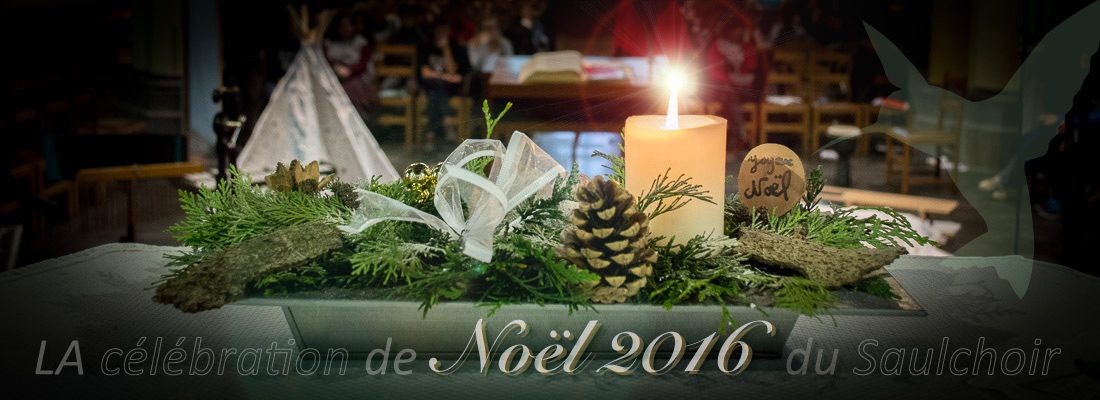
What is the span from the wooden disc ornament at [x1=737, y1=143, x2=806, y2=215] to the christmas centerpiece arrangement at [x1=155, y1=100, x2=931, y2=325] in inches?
1.0

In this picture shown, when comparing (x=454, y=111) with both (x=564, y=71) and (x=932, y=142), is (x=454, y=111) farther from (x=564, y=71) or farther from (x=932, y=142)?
(x=932, y=142)

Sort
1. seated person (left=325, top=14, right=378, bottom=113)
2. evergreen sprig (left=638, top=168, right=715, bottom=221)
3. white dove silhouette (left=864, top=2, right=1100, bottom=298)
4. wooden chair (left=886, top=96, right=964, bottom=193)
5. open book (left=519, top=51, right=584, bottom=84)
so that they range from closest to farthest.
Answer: evergreen sprig (left=638, top=168, right=715, bottom=221), white dove silhouette (left=864, top=2, right=1100, bottom=298), open book (left=519, top=51, right=584, bottom=84), wooden chair (left=886, top=96, right=964, bottom=193), seated person (left=325, top=14, right=378, bottom=113)

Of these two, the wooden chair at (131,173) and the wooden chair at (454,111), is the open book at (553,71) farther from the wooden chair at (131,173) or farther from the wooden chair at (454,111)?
the wooden chair at (454,111)

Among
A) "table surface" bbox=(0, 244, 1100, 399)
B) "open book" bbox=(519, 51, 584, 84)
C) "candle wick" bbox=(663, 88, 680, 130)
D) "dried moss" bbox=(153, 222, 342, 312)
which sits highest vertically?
"open book" bbox=(519, 51, 584, 84)

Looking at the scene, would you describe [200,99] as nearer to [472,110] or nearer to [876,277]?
[472,110]

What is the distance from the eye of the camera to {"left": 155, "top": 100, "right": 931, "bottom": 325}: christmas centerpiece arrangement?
93 centimetres

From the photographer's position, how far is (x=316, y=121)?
557 cm

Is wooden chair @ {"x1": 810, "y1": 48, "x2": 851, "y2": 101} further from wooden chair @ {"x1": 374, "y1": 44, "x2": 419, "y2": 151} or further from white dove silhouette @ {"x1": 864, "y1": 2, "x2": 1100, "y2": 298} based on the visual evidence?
wooden chair @ {"x1": 374, "y1": 44, "x2": 419, "y2": 151}

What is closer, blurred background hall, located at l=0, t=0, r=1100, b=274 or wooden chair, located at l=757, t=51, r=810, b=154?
blurred background hall, located at l=0, t=0, r=1100, b=274

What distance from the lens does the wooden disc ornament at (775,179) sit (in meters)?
1.20

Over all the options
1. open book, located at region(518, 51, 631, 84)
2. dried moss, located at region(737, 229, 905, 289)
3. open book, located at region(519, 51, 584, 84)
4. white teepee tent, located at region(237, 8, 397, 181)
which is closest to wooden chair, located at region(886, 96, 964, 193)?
open book, located at region(518, 51, 631, 84)

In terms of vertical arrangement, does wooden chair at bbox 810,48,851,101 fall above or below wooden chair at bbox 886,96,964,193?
above

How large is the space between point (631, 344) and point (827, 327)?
0.26 m

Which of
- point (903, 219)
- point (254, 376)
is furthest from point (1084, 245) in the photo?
point (254, 376)
